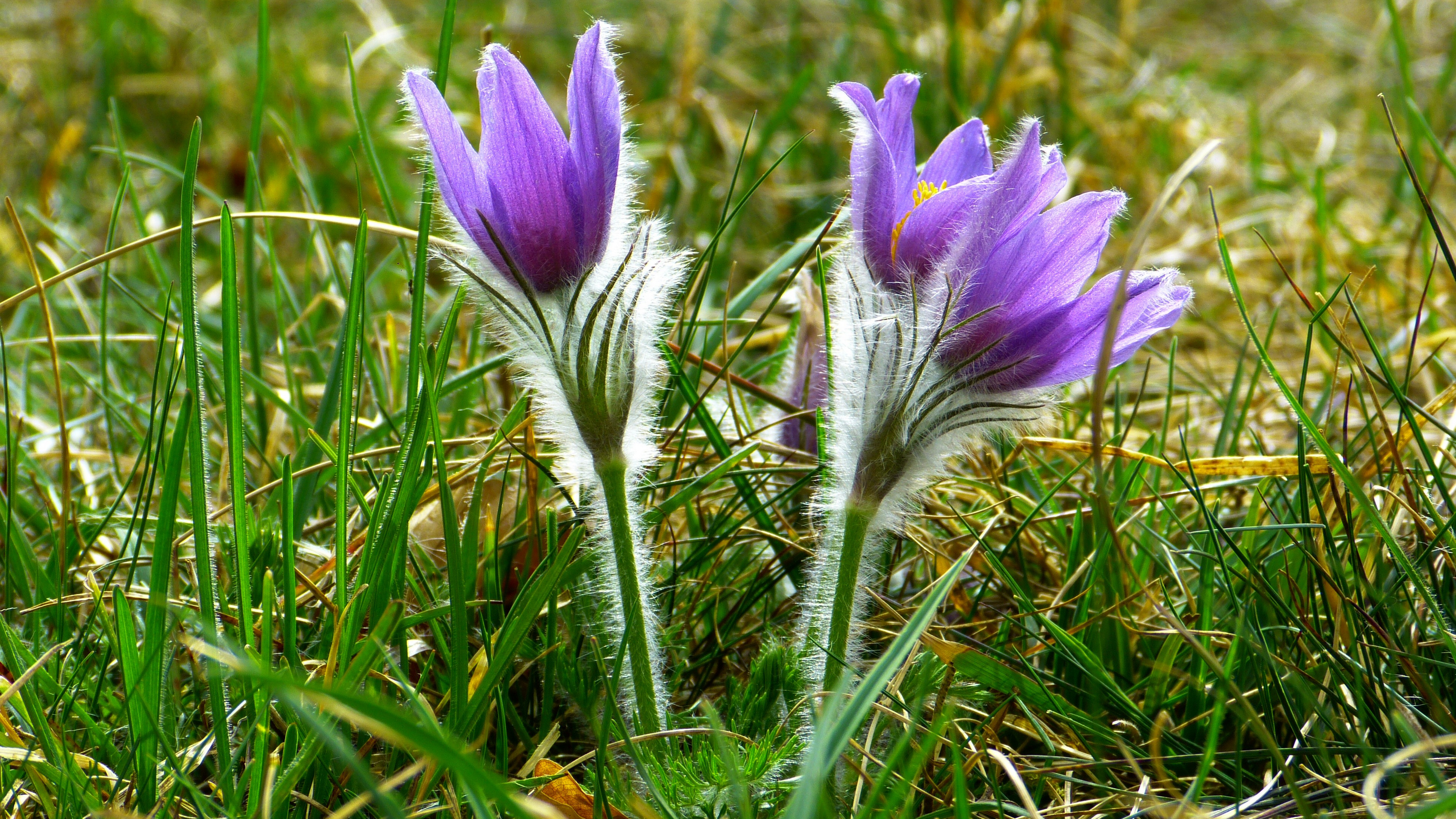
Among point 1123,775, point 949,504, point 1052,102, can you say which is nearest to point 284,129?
point 949,504

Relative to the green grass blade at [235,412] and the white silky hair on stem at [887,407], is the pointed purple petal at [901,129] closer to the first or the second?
the white silky hair on stem at [887,407]

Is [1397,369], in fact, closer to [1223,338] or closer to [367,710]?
[1223,338]

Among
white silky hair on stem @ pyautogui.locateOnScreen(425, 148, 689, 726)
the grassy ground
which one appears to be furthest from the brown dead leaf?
white silky hair on stem @ pyautogui.locateOnScreen(425, 148, 689, 726)

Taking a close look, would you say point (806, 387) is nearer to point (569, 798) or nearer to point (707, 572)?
point (707, 572)

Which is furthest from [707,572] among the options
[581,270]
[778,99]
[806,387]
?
[778,99]

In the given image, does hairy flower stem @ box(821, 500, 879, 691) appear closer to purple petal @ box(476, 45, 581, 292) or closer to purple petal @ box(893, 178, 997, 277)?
purple petal @ box(893, 178, 997, 277)

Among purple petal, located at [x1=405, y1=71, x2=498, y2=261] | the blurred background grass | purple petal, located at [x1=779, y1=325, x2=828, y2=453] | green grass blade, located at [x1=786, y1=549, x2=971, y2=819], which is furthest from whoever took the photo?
→ the blurred background grass

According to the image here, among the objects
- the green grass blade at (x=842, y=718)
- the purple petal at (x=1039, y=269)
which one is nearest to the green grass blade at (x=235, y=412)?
the green grass blade at (x=842, y=718)
